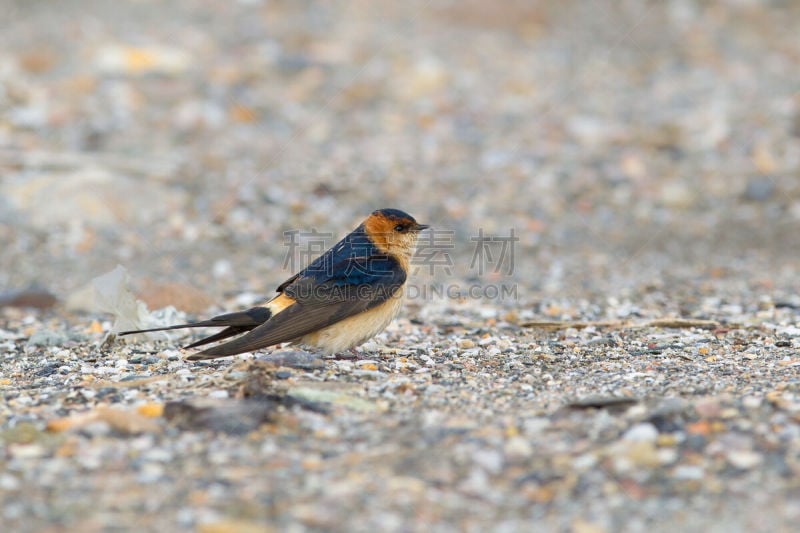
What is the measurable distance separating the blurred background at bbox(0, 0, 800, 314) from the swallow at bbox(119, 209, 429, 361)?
4.90ft

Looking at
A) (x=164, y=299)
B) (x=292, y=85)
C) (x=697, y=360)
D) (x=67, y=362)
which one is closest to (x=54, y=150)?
(x=292, y=85)

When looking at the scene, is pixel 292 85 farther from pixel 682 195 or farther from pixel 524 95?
pixel 682 195

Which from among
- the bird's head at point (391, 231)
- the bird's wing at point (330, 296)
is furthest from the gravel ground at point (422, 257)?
the bird's head at point (391, 231)

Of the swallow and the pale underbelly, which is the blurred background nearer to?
the swallow

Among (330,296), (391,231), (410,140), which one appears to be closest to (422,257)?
(410,140)

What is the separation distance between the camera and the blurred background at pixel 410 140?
7297mm

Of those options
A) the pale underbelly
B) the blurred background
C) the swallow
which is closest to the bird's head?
the swallow

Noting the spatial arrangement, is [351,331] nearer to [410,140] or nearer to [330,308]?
[330,308]

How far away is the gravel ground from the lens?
2.97 metres

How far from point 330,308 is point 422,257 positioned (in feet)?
10.7

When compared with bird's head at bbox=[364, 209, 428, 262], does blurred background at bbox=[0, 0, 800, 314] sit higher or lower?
higher

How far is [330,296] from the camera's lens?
14.7 ft

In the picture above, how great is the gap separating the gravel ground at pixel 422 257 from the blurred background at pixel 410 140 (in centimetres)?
3

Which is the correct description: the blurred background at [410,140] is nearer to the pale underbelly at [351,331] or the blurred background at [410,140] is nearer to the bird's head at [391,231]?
the bird's head at [391,231]
